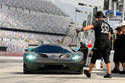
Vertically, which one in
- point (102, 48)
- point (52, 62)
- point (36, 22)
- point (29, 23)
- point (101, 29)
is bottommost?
point (52, 62)

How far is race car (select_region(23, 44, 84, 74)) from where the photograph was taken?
26.8ft

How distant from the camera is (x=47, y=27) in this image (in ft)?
255

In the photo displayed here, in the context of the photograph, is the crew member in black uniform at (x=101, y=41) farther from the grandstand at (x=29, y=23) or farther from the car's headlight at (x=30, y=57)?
the grandstand at (x=29, y=23)

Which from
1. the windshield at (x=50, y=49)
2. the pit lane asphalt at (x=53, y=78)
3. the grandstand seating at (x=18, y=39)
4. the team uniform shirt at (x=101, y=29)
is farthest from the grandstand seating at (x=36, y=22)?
the team uniform shirt at (x=101, y=29)

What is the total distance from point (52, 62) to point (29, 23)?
66.2 metres

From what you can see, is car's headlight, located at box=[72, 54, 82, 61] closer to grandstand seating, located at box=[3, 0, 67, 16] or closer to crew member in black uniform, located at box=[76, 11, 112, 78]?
crew member in black uniform, located at box=[76, 11, 112, 78]

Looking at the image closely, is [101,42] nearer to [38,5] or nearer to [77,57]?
[77,57]

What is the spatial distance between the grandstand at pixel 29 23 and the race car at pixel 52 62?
176ft

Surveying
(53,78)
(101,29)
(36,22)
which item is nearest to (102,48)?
(101,29)

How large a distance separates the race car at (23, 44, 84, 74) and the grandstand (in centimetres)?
5363

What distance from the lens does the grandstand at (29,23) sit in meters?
67.8

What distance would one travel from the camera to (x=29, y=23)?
7356cm

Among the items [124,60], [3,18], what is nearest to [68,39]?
[3,18]

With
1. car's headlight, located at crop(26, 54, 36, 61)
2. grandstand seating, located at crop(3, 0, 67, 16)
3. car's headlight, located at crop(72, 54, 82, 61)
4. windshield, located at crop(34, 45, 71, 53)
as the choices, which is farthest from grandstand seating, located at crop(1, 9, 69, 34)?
car's headlight, located at crop(72, 54, 82, 61)
